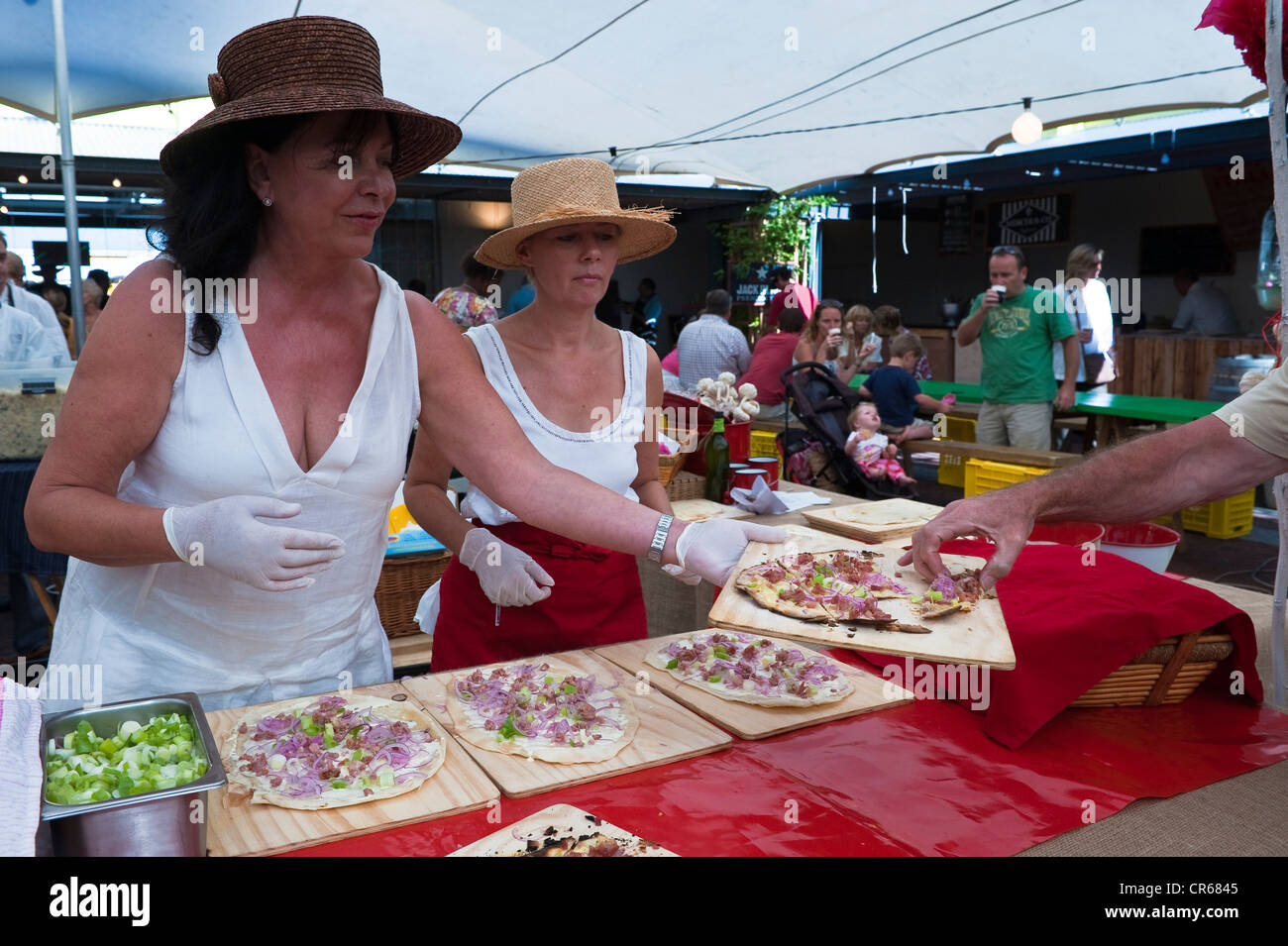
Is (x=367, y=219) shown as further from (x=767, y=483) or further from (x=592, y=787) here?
(x=767, y=483)

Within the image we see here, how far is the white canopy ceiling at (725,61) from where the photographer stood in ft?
18.6

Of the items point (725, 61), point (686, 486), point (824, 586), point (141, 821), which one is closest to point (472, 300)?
point (725, 61)

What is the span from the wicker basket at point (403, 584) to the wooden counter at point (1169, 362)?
329 inches

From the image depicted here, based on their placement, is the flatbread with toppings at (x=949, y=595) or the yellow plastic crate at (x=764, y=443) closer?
the flatbread with toppings at (x=949, y=595)

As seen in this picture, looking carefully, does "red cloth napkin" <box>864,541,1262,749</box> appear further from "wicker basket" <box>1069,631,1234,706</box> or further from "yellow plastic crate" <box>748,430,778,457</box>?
"yellow plastic crate" <box>748,430,778,457</box>

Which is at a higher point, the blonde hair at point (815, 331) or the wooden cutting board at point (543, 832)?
the blonde hair at point (815, 331)

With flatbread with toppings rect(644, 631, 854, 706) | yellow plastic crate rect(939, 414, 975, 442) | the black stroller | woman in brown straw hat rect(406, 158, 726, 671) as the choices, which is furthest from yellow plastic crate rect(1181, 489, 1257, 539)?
flatbread with toppings rect(644, 631, 854, 706)

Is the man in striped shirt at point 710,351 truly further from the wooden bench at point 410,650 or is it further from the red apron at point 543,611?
the red apron at point 543,611

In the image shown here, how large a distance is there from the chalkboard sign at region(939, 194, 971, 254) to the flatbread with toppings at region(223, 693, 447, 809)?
1431 cm

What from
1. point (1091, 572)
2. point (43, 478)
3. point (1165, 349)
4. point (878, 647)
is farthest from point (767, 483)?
point (1165, 349)

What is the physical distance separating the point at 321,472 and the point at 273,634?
30 centimetres

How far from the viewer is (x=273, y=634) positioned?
159 cm

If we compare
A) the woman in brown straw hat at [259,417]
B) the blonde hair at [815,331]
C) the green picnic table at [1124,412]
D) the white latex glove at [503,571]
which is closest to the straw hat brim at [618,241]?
the woman in brown straw hat at [259,417]

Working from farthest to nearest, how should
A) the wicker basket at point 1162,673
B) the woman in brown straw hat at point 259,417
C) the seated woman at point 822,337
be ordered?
the seated woman at point 822,337, the wicker basket at point 1162,673, the woman in brown straw hat at point 259,417
